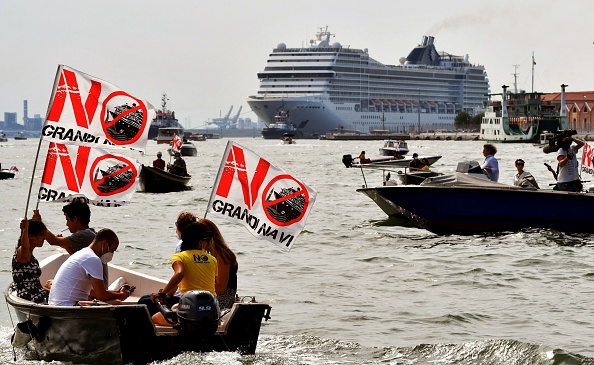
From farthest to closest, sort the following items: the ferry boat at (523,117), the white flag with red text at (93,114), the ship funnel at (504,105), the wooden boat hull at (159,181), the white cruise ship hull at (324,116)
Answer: the white cruise ship hull at (324,116) < the ship funnel at (504,105) < the ferry boat at (523,117) < the wooden boat hull at (159,181) < the white flag with red text at (93,114)

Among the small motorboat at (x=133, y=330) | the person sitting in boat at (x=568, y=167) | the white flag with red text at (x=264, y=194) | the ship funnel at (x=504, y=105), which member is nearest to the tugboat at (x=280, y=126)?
the ship funnel at (x=504, y=105)

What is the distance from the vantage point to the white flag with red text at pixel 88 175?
479 inches

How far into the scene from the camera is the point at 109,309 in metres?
9.78

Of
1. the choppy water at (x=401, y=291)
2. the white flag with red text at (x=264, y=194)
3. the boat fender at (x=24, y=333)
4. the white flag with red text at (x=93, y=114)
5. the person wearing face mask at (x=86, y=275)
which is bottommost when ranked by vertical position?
the choppy water at (x=401, y=291)

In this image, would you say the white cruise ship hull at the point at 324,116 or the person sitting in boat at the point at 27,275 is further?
the white cruise ship hull at the point at 324,116

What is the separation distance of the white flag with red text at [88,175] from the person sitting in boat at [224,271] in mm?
2017

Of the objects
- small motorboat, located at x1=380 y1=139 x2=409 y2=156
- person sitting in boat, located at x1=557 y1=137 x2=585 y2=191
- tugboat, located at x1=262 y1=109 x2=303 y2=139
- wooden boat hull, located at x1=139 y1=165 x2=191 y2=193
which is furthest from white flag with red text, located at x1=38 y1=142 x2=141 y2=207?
tugboat, located at x1=262 y1=109 x2=303 y2=139

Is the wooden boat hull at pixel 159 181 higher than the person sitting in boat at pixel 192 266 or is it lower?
lower

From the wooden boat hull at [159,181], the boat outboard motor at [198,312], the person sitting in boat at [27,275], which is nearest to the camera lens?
the boat outboard motor at [198,312]

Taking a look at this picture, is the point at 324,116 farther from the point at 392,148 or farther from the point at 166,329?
the point at 166,329

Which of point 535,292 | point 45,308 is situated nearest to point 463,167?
point 535,292

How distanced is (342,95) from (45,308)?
17331cm

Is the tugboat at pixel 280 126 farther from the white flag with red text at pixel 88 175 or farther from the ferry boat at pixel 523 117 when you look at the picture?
the white flag with red text at pixel 88 175

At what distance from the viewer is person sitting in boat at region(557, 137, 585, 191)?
20094 millimetres
